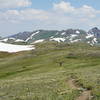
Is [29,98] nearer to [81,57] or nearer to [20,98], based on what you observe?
[20,98]

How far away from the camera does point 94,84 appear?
1478 inches

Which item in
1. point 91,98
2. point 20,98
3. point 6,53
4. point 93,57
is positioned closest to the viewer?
point 91,98

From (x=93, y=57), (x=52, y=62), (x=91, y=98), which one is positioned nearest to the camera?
(x=91, y=98)

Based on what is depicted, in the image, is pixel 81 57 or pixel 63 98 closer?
pixel 63 98

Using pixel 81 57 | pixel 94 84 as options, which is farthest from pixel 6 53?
Answer: pixel 94 84

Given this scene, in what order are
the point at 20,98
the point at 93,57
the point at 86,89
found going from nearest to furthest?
the point at 20,98
the point at 86,89
the point at 93,57

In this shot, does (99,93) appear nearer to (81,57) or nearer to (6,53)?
(81,57)

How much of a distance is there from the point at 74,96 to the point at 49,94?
314 centimetres

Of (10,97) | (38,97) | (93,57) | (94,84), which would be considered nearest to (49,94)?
(38,97)

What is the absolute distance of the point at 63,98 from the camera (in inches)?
1149

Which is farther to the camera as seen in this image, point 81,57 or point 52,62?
point 81,57

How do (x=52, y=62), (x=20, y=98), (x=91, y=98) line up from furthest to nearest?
1. (x=52, y=62)
2. (x=20, y=98)
3. (x=91, y=98)

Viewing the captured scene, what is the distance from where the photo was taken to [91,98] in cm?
2873

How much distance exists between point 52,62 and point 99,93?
5972 centimetres
